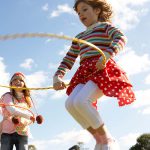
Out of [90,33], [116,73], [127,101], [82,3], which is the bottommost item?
[127,101]

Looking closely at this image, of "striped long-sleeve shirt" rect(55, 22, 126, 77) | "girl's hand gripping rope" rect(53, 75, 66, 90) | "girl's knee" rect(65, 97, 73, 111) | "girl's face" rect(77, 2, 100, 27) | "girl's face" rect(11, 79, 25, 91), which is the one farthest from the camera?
"girl's face" rect(11, 79, 25, 91)

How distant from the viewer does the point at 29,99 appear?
8664mm

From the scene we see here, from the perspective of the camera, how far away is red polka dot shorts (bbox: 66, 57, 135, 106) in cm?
515

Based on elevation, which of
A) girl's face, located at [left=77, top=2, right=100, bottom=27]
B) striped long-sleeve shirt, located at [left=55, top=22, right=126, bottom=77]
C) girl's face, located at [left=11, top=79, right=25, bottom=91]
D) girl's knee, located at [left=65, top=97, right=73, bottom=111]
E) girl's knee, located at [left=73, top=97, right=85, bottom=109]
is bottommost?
girl's knee, located at [left=73, top=97, right=85, bottom=109]

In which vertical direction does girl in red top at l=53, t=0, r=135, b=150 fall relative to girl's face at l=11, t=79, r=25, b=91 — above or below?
below

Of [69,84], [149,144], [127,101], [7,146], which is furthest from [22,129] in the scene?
[149,144]

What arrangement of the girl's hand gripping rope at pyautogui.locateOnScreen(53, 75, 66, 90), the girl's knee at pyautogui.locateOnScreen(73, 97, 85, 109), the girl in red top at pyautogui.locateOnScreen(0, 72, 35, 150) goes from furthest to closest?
the girl in red top at pyautogui.locateOnScreen(0, 72, 35, 150)
the girl's hand gripping rope at pyautogui.locateOnScreen(53, 75, 66, 90)
the girl's knee at pyautogui.locateOnScreen(73, 97, 85, 109)

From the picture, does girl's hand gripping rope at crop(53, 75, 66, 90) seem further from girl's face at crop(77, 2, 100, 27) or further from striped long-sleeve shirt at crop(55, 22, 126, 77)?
girl's face at crop(77, 2, 100, 27)

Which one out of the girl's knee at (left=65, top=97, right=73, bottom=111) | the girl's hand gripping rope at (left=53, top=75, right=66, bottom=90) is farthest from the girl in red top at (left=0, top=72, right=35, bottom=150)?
the girl's knee at (left=65, top=97, right=73, bottom=111)

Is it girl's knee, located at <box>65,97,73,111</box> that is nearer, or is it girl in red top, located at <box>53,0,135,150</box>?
girl in red top, located at <box>53,0,135,150</box>

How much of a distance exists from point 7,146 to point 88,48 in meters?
3.39

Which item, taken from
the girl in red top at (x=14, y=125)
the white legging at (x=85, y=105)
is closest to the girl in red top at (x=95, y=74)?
the white legging at (x=85, y=105)

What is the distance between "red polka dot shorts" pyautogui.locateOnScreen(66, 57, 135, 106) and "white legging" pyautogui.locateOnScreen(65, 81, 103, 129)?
0.36ft

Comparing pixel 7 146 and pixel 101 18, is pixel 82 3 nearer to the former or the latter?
pixel 101 18
